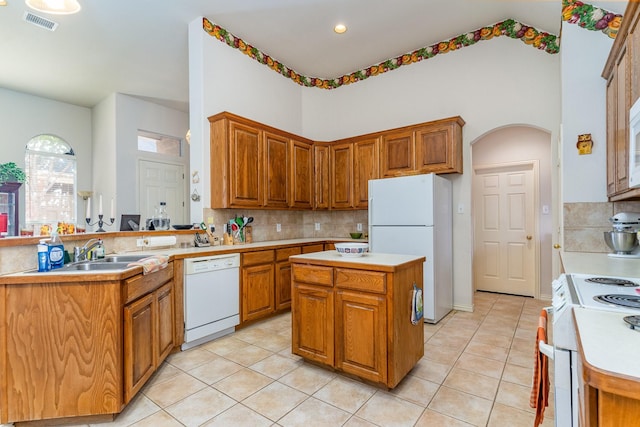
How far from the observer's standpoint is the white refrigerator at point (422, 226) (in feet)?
11.1

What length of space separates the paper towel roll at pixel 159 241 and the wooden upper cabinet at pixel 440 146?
116 inches

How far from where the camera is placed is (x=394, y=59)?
14.9 ft

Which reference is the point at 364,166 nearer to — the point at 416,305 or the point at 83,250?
the point at 416,305

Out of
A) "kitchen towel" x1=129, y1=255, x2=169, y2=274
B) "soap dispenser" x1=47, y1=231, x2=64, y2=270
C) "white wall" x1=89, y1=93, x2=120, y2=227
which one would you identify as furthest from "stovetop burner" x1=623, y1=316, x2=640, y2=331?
"white wall" x1=89, y1=93, x2=120, y2=227

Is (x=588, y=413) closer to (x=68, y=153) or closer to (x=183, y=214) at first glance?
Answer: (x=183, y=214)

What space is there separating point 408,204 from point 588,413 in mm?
2932

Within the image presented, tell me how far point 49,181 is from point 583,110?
25.0 feet

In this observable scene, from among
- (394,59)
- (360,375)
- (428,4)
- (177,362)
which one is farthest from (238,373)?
(394,59)

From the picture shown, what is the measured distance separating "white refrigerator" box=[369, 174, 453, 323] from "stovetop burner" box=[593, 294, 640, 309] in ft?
7.11

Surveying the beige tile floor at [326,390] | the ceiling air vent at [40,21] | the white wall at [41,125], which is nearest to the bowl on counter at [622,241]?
the beige tile floor at [326,390]

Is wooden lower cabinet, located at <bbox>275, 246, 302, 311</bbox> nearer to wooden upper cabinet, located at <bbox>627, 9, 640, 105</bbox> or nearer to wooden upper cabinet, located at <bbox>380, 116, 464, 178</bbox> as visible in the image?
wooden upper cabinet, located at <bbox>380, 116, 464, 178</bbox>

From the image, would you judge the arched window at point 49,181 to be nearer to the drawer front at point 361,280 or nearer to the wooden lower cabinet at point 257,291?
the wooden lower cabinet at point 257,291

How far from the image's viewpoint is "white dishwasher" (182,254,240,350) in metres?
2.78

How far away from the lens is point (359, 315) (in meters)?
2.12
